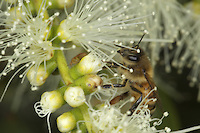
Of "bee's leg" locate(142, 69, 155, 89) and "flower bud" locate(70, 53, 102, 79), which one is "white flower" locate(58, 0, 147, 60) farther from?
"bee's leg" locate(142, 69, 155, 89)

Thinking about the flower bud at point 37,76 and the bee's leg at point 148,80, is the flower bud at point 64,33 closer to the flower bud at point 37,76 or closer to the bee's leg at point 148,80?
the flower bud at point 37,76

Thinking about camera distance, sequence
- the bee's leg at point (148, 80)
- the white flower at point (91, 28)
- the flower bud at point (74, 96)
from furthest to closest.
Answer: the bee's leg at point (148, 80) < the white flower at point (91, 28) < the flower bud at point (74, 96)

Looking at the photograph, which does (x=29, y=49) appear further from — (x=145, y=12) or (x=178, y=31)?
(x=178, y=31)

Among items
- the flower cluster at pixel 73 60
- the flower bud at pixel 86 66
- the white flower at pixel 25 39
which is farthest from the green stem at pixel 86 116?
the white flower at pixel 25 39

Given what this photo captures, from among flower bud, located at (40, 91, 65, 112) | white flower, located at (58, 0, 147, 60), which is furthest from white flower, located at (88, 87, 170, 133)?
white flower, located at (58, 0, 147, 60)

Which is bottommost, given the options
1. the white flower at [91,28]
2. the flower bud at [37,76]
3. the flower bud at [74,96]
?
the flower bud at [74,96]

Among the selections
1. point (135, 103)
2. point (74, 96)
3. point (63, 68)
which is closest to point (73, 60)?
point (63, 68)
